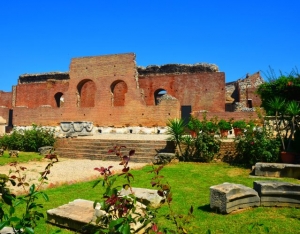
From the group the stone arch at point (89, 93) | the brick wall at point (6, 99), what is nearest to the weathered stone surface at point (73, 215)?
the stone arch at point (89, 93)

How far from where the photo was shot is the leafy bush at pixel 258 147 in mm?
8562

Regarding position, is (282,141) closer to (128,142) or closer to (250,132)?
(250,132)

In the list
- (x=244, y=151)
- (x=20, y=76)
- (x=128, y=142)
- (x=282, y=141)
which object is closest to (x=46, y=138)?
(x=128, y=142)

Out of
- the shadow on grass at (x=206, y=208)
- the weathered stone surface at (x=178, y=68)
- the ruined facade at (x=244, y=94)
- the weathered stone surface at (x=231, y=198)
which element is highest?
the weathered stone surface at (x=178, y=68)

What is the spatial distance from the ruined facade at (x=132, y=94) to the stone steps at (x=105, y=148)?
8.01 metres

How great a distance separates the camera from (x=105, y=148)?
40.0ft

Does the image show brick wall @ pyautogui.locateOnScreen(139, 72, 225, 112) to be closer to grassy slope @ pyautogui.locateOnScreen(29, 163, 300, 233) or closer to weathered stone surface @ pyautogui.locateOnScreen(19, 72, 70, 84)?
weathered stone surface @ pyautogui.locateOnScreen(19, 72, 70, 84)

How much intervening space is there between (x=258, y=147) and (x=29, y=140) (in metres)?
10.0

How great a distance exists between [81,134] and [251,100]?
50.0 feet

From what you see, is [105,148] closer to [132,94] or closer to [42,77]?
[132,94]

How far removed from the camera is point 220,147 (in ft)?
32.3

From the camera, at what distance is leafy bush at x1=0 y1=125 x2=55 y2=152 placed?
13039 mm

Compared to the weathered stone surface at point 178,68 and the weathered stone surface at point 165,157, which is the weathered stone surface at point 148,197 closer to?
the weathered stone surface at point 165,157

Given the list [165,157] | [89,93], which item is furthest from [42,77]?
[165,157]
